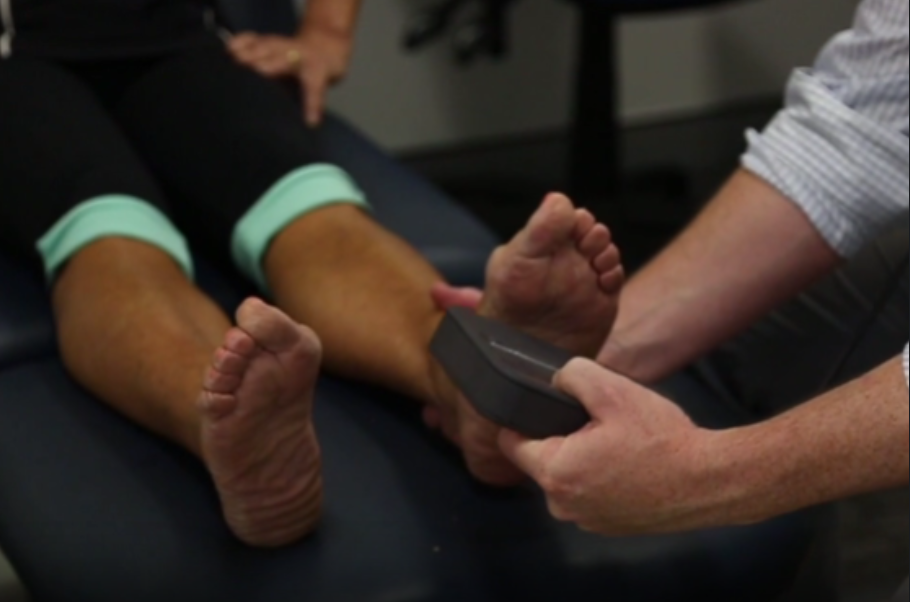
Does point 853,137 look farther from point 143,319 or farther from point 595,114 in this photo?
point 595,114

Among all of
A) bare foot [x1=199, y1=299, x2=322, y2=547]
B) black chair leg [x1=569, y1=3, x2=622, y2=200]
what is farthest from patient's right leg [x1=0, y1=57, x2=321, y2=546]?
black chair leg [x1=569, y1=3, x2=622, y2=200]

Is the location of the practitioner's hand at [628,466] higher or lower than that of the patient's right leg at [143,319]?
higher

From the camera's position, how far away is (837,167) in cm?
120

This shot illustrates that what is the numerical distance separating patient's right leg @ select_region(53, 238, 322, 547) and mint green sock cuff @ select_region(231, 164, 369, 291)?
0.08 m

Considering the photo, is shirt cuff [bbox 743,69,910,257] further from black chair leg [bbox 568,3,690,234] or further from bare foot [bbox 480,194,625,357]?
black chair leg [bbox 568,3,690,234]

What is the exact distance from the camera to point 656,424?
0.92 metres

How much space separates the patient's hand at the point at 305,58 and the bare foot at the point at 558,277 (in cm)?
51

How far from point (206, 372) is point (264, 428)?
7 cm

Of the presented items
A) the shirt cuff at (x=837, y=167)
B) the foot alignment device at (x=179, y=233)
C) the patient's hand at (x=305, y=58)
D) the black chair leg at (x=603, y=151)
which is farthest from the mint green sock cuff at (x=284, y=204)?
the black chair leg at (x=603, y=151)

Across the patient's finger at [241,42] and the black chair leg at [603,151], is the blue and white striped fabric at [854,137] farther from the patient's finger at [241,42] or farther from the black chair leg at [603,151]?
the black chair leg at [603,151]

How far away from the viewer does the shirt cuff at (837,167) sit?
46.9 inches

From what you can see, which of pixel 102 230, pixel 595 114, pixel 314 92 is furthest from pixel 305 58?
pixel 595 114

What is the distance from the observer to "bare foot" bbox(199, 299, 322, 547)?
918 mm

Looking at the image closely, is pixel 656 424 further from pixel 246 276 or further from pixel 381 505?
pixel 246 276
